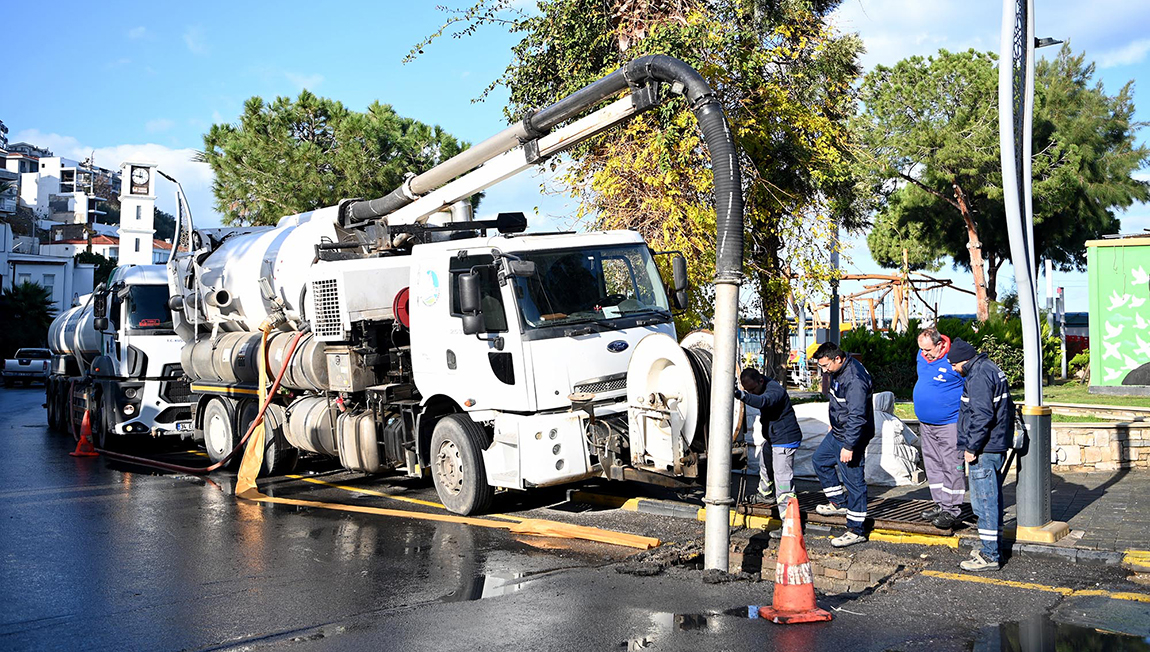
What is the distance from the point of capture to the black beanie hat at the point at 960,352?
8016mm

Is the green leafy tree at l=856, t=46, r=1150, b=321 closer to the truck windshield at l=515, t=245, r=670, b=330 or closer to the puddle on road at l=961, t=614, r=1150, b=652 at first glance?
the truck windshield at l=515, t=245, r=670, b=330

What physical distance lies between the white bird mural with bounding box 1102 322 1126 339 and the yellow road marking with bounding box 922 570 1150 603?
43.8ft

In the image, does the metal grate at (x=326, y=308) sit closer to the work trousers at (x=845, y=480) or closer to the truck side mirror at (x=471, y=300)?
the truck side mirror at (x=471, y=300)

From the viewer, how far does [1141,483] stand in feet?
35.4

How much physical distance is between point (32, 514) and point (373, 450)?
367 centimetres

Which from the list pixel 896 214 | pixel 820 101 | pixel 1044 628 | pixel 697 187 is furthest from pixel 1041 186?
pixel 1044 628

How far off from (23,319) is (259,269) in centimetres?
4525

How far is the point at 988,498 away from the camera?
7527 mm

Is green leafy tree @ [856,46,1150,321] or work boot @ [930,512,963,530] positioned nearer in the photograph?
work boot @ [930,512,963,530]

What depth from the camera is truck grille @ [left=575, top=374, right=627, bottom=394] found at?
31.0 ft

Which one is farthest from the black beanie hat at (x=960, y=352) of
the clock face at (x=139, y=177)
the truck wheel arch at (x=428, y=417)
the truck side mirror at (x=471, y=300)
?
the clock face at (x=139, y=177)

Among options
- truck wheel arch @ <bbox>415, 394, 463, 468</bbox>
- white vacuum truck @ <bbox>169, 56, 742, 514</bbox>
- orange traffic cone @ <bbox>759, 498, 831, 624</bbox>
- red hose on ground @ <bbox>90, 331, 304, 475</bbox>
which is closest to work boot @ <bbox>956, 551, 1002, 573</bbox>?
orange traffic cone @ <bbox>759, 498, 831, 624</bbox>

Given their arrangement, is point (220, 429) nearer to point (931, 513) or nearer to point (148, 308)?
point (148, 308)

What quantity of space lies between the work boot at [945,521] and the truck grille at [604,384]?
3.04m
